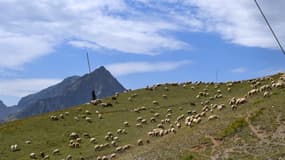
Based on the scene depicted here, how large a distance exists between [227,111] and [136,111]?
71.8 feet

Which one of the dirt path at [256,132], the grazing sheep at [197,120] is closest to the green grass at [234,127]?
the dirt path at [256,132]

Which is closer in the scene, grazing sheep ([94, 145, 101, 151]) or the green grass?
the green grass

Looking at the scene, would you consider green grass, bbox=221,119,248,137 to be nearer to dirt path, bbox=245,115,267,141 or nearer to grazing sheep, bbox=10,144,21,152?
dirt path, bbox=245,115,267,141

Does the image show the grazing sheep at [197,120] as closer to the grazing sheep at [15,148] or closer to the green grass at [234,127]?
the green grass at [234,127]

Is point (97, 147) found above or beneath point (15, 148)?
beneath

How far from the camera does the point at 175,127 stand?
57875 mm

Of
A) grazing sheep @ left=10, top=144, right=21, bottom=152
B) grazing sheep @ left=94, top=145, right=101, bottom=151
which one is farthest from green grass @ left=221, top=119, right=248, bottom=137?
grazing sheep @ left=10, top=144, right=21, bottom=152

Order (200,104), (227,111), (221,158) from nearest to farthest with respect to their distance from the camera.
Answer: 1. (221,158)
2. (227,111)
3. (200,104)

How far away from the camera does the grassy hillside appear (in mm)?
41750

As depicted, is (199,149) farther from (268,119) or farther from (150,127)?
(150,127)

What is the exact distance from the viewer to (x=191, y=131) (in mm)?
49500

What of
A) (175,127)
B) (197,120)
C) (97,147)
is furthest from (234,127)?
(97,147)

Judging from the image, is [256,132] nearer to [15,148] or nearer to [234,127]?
[234,127]

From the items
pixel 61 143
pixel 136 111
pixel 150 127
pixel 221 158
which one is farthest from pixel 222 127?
pixel 136 111
